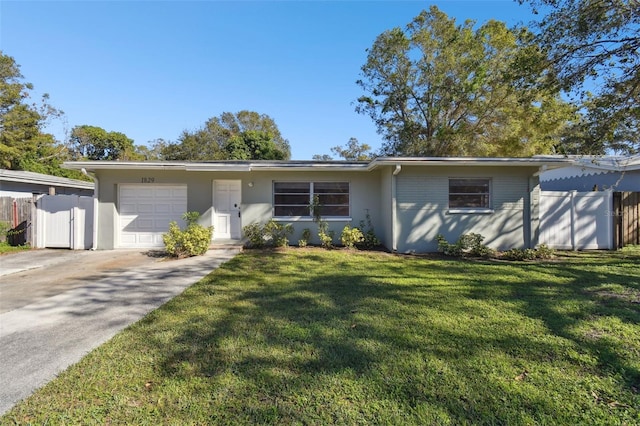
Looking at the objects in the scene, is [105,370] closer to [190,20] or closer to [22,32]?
[190,20]

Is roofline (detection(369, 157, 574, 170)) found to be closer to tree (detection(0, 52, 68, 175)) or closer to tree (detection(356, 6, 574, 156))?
tree (detection(356, 6, 574, 156))

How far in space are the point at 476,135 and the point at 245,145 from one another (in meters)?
18.4

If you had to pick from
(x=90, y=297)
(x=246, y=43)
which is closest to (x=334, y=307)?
(x=90, y=297)

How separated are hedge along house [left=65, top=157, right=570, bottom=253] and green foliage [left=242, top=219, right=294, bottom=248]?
13.7 inches

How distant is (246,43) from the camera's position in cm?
1236

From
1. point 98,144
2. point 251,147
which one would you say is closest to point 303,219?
point 251,147

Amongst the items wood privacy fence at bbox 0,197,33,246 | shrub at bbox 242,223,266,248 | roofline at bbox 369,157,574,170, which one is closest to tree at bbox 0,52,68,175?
wood privacy fence at bbox 0,197,33,246

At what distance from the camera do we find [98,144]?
33.8 metres

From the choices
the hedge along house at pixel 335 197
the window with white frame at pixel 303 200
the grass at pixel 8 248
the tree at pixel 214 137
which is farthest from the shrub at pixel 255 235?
the tree at pixel 214 137

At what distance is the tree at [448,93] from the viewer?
728 inches

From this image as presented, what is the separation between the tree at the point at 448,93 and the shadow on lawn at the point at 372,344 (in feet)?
48.8

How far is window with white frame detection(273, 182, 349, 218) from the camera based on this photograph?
34.8ft

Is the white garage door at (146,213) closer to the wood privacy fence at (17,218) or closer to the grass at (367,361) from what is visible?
the wood privacy fence at (17,218)

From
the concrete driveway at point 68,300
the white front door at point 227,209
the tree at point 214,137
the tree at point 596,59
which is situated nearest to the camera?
the concrete driveway at point 68,300
